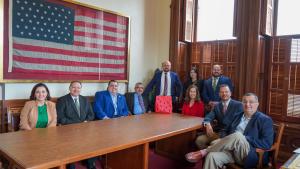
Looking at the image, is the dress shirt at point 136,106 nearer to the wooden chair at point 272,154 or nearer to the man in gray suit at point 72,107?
the man in gray suit at point 72,107

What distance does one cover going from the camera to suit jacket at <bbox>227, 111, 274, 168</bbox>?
85.0 inches

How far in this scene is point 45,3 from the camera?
3.35 metres

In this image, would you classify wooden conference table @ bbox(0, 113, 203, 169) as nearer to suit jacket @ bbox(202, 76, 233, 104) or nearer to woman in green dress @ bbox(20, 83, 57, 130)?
woman in green dress @ bbox(20, 83, 57, 130)

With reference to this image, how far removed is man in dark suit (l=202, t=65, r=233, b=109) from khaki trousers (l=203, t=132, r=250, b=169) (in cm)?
162

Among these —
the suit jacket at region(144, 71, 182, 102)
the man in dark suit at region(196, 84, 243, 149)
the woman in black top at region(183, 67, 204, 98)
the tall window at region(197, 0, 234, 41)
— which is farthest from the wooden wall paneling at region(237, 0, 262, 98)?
the man in dark suit at region(196, 84, 243, 149)

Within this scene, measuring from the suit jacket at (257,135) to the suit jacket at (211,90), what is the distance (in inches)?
60.3

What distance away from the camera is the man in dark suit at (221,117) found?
9.19 feet

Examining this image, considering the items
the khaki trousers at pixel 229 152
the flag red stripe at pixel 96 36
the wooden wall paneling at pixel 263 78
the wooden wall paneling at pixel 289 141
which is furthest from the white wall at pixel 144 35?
the wooden wall paneling at pixel 289 141

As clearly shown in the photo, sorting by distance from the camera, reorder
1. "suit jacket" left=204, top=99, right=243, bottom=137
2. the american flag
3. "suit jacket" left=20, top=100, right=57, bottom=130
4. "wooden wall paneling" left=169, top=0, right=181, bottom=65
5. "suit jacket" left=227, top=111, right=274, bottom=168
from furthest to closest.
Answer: "wooden wall paneling" left=169, top=0, right=181, bottom=65, the american flag, "suit jacket" left=204, top=99, right=243, bottom=137, "suit jacket" left=20, top=100, right=57, bottom=130, "suit jacket" left=227, top=111, right=274, bottom=168

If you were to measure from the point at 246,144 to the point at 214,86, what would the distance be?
1882 mm

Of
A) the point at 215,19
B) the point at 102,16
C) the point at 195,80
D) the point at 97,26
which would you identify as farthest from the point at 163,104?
the point at 215,19

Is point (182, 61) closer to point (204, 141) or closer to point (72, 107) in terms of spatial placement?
point (204, 141)

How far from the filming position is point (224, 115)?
2898 millimetres

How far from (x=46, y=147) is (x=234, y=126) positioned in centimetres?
186
